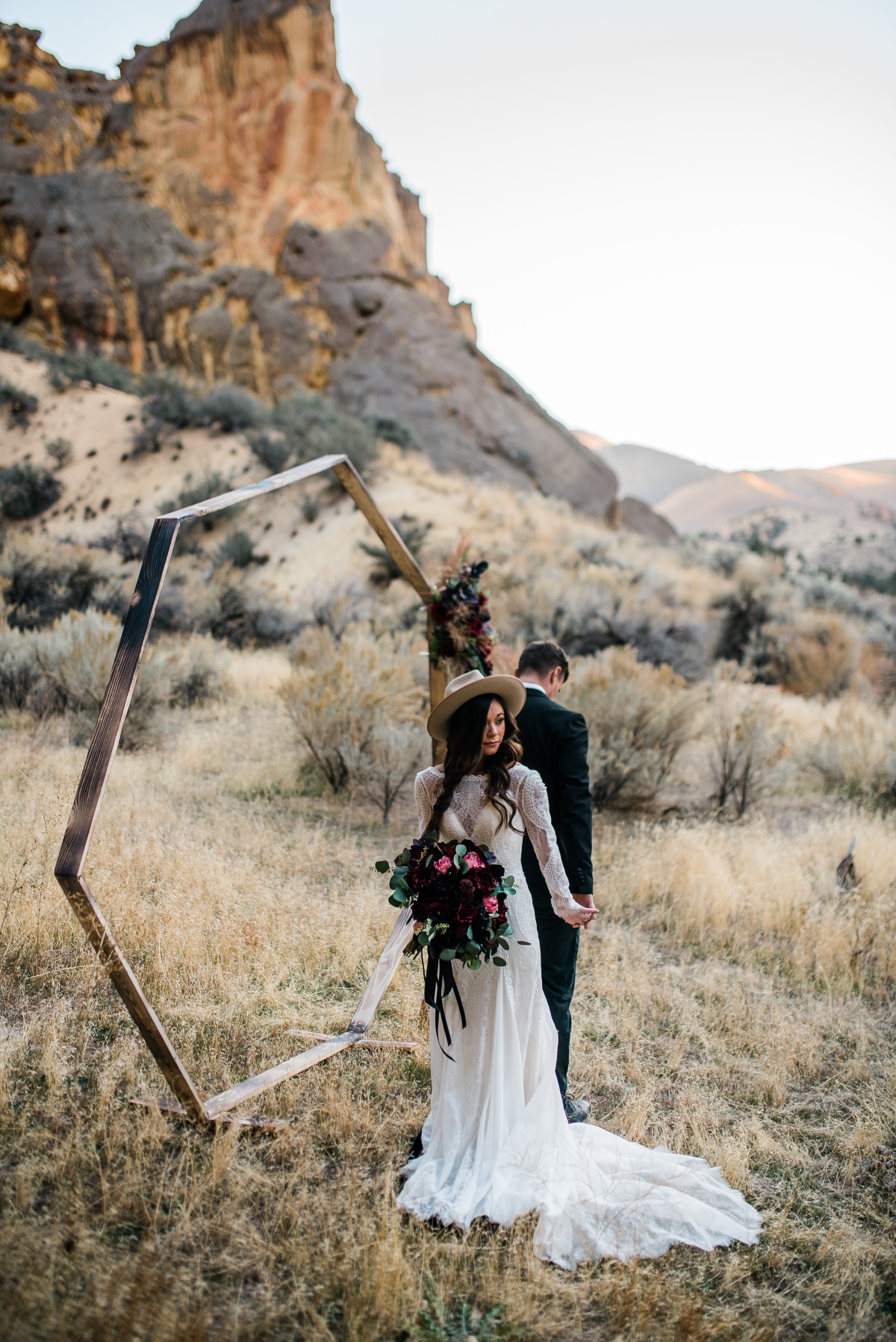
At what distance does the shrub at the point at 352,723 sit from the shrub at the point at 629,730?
67.8 inches

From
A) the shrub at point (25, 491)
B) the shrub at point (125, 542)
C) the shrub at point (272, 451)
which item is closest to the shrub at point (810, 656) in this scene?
the shrub at point (272, 451)

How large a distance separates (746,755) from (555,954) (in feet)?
16.3

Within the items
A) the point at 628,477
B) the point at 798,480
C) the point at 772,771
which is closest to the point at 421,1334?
the point at 772,771

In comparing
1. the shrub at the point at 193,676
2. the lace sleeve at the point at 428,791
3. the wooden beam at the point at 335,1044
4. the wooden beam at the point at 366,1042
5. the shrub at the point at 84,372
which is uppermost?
the shrub at the point at 84,372

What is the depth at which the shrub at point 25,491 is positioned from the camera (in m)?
20.6

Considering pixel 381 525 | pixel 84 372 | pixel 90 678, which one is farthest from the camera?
pixel 84 372

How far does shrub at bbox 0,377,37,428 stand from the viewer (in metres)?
23.3

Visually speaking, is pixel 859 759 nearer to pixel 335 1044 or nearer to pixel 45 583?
pixel 335 1044

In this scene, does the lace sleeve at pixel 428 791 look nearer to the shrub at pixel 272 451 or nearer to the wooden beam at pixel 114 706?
the wooden beam at pixel 114 706

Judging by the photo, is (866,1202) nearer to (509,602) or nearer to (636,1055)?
(636,1055)

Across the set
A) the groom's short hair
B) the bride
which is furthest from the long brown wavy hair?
the groom's short hair

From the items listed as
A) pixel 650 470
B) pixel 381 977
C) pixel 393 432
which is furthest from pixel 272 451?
pixel 650 470

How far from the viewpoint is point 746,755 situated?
760 cm

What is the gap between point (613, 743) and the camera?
749 cm
